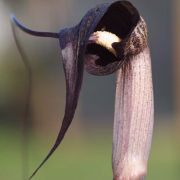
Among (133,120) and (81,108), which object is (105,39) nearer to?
(133,120)

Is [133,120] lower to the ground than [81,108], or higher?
higher

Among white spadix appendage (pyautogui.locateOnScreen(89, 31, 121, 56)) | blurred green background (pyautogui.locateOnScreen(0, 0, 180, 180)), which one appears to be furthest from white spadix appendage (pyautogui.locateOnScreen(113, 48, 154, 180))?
blurred green background (pyautogui.locateOnScreen(0, 0, 180, 180))

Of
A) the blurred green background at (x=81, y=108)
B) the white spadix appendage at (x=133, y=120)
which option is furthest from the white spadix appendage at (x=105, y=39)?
the blurred green background at (x=81, y=108)

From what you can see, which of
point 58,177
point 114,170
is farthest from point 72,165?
point 114,170

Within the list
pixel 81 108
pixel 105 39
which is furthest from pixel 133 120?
pixel 81 108

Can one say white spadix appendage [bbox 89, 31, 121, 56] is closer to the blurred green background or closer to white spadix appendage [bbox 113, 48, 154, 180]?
white spadix appendage [bbox 113, 48, 154, 180]

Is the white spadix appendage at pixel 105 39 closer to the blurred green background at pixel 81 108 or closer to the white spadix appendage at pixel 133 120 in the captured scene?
the white spadix appendage at pixel 133 120

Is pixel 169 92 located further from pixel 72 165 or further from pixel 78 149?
pixel 72 165
